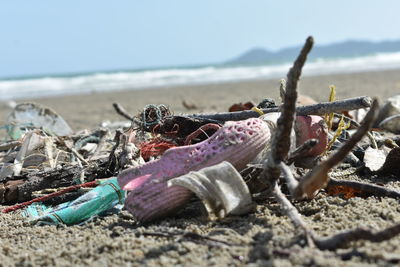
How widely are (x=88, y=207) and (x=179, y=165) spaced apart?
0.60m

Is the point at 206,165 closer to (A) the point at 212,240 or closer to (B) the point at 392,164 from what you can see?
(A) the point at 212,240

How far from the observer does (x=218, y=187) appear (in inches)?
82.5

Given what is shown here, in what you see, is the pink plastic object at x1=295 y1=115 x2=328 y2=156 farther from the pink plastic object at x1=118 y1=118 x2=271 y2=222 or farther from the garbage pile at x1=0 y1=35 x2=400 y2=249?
the pink plastic object at x1=118 y1=118 x2=271 y2=222

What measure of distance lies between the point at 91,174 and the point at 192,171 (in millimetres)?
1067

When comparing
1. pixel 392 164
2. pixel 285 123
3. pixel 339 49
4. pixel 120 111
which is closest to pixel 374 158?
pixel 392 164

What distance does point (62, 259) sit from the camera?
1925 mm

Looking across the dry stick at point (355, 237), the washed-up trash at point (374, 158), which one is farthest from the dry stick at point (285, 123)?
the washed-up trash at point (374, 158)

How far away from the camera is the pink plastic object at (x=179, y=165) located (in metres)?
2.20

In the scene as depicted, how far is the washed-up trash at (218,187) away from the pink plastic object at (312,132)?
0.54 m

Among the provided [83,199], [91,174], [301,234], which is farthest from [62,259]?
[91,174]

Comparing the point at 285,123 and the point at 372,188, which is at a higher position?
the point at 285,123

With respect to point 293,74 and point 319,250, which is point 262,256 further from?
point 293,74

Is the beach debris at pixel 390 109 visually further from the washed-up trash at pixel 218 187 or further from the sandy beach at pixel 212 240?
the washed-up trash at pixel 218 187

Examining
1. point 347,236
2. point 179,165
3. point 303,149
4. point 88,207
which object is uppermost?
point 303,149
